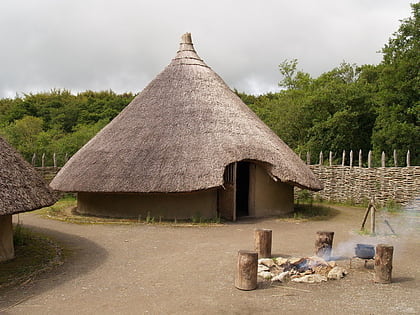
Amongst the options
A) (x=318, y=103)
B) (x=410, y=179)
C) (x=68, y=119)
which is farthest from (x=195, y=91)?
(x=68, y=119)

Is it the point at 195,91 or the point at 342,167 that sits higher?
the point at 195,91

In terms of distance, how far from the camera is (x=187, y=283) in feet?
20.3

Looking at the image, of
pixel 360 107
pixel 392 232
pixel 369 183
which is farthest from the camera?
pixel 360 107

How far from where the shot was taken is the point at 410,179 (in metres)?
14.5

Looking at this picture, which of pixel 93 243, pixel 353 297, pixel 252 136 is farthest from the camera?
pixel 252 136

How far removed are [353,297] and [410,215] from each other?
9458 millimetres

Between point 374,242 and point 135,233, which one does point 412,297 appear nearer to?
point 374,242

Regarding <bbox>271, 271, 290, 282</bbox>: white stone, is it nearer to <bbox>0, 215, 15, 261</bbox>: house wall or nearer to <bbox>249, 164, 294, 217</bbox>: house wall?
<bbox>0, 215, 15, 261</bbox>: house wall

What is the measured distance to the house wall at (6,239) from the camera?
6.92 meters

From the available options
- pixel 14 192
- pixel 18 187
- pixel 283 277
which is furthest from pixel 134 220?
pixel 283 277

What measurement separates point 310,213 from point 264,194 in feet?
6.25

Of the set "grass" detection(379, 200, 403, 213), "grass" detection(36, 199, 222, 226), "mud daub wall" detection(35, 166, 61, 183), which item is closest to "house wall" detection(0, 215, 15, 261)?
"grass" detection(36, 199, 222, 226)

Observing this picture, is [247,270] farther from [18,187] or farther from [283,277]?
[18,187]

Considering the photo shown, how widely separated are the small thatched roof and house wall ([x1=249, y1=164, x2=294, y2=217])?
6416mm
